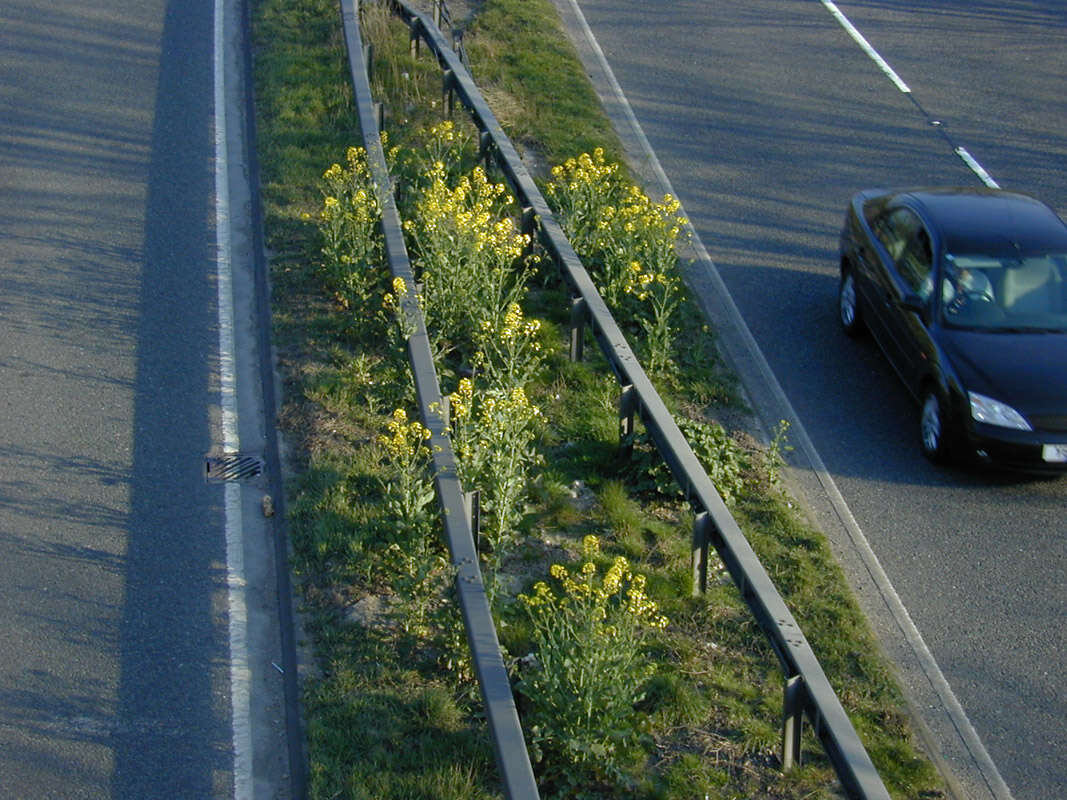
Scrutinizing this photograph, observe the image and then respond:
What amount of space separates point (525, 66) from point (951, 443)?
9.37 m

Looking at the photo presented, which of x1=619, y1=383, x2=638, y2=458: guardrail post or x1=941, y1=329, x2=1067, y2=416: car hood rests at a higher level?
x1=941, y1=329, x2=1067, y2=416: car hood

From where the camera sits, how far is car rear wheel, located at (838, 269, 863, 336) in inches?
466

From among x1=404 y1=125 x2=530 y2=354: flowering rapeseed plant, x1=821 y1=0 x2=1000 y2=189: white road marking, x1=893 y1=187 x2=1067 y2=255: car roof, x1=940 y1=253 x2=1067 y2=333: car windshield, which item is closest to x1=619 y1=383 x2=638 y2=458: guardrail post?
x1=404 y1=125 x2=530 y2=354: flowering rapeseed plant

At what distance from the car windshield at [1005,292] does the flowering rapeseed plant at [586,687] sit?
4607mm

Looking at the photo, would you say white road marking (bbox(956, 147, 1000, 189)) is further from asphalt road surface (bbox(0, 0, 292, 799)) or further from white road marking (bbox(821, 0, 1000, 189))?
asphalt road surface (bbox(0, 0, 292, 799))

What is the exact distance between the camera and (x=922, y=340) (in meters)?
10.4

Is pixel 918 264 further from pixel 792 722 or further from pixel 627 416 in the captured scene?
pixel 792 722

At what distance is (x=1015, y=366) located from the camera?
32.3 ft

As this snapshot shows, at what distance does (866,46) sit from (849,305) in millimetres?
9326

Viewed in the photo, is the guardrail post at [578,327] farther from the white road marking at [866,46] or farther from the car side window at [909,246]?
the white road marking at [866,46]

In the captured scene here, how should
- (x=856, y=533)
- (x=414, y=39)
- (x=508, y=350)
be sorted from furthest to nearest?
(x=414, y=39) < (x=508, y=350) < (x=856, y=533)

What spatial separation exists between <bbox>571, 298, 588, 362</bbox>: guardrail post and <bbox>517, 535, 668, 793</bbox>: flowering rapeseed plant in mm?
3659

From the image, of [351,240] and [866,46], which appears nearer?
[351,240]

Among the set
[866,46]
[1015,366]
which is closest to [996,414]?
[1015,366]
